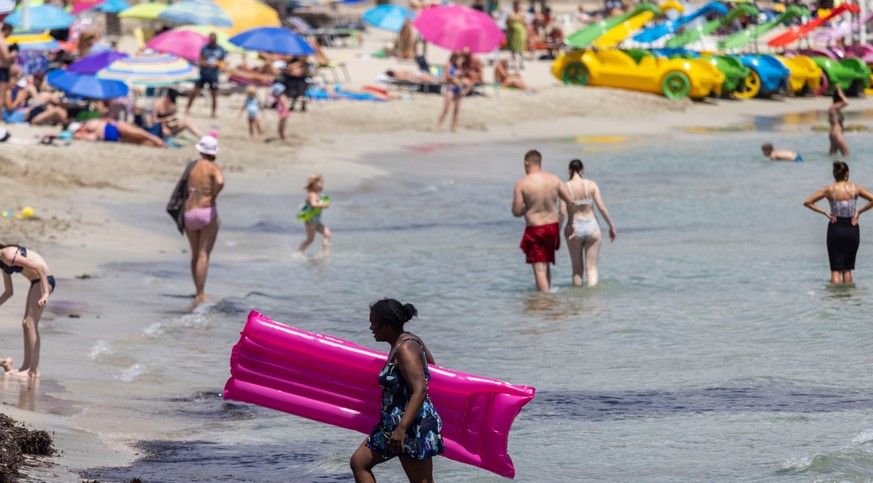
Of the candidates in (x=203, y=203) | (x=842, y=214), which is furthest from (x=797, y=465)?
(x=203, y=203)

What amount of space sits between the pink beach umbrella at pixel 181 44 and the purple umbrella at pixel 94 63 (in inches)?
116

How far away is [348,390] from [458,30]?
21.3 m

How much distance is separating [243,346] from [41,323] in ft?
15.9

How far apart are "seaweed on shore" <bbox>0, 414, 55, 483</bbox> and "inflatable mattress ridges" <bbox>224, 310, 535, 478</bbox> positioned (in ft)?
3.45

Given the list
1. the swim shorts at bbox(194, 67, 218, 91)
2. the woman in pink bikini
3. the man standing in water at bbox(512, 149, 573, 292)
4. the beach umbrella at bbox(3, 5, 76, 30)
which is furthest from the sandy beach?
the man standing in water at bbox(512, 149, 573, 292)

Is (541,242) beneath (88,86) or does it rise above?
beneath

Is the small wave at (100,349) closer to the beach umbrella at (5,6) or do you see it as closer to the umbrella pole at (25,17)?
the beach umbrella at (5,6)

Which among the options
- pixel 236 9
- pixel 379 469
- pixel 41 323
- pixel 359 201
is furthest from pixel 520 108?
pixel 379 469

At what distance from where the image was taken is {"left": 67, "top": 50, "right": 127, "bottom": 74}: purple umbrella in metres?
21.6

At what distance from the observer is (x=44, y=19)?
1016 inches

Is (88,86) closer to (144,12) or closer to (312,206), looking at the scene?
(312,206)

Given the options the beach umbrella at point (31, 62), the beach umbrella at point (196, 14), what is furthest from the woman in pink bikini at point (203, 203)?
the beach umbrella at point (196, 14)

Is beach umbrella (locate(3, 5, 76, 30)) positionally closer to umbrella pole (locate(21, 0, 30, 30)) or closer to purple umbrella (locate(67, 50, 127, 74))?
umbrella pole (locate(21, 0, 30, 30))

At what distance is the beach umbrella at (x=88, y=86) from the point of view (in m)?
20.3
